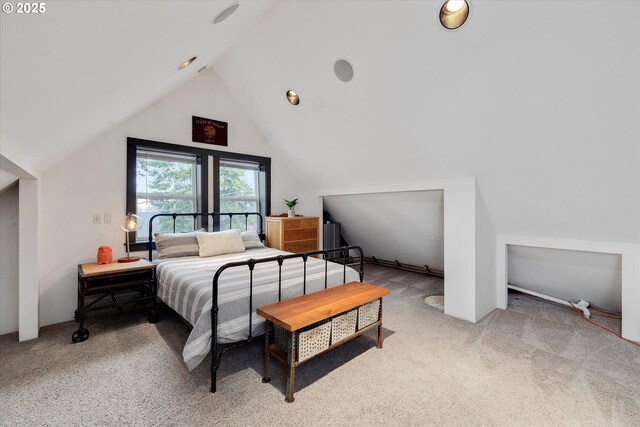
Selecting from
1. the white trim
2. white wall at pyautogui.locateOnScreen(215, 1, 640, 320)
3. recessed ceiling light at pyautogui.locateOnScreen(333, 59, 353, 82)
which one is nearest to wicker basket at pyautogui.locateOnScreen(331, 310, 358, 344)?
the white trim

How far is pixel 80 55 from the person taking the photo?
38.4 inches

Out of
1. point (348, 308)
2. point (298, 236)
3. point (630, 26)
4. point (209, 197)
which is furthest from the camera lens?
point (298, 236)

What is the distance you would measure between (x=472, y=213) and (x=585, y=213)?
0.91m

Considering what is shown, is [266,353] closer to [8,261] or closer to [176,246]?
[176,246]

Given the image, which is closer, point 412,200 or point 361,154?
point 361,154

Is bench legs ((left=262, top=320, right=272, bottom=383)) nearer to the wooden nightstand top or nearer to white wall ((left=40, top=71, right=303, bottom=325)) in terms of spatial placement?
the wooden nightstand top

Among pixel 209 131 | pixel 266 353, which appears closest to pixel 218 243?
pixel 209 131

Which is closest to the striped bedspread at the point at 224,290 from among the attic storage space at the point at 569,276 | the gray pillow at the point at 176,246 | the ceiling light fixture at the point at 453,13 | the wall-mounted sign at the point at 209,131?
the gray pillow at the point at 176,246

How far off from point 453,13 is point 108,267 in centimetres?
369

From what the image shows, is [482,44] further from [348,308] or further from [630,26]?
[348,308]

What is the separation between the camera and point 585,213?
2559mm

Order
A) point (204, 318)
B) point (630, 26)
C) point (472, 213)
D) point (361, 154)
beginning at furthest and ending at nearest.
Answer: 1. point (361, 154)
2. point (472, 213)
3. point (204, 318)
4. point (630, 26)

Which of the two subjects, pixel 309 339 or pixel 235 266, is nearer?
pixel 309 339

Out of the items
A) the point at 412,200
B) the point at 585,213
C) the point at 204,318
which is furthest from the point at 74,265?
the point at 585,213
